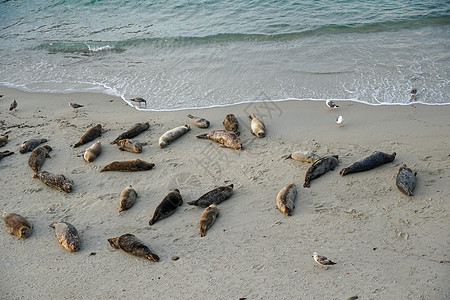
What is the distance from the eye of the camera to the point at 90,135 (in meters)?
8.00

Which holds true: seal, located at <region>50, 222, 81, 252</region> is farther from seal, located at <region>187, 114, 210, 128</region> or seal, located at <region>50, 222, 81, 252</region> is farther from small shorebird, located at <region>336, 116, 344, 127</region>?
small shorebird, located at <region>336, 116, 344, 127</region>

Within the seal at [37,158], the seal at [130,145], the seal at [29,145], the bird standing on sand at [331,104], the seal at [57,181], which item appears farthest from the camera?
the bird standing on sand at [331,104]

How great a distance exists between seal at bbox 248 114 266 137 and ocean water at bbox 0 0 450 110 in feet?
4.32

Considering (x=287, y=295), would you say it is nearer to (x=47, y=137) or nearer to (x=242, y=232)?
(x=242, y=232)

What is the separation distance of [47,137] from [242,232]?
5.44 m

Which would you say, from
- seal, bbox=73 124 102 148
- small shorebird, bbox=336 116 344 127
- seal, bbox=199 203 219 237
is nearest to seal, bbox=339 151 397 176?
small shorebird, bbox=336 116 344 127

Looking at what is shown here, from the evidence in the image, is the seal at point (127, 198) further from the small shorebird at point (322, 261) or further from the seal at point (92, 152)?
the small shorebird at point (322, 261)

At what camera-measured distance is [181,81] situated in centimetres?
1042

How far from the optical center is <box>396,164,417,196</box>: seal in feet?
18.1

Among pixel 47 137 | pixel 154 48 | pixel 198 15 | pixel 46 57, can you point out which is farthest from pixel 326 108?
pixel 46 57

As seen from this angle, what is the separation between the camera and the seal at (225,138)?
7266mm

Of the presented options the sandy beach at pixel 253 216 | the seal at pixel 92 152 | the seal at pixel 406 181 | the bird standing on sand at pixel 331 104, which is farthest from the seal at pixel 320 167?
the seal at pixel 92 152

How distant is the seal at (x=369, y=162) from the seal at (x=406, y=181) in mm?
420

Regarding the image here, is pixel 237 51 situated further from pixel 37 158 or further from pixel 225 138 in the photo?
pixel 37 158
